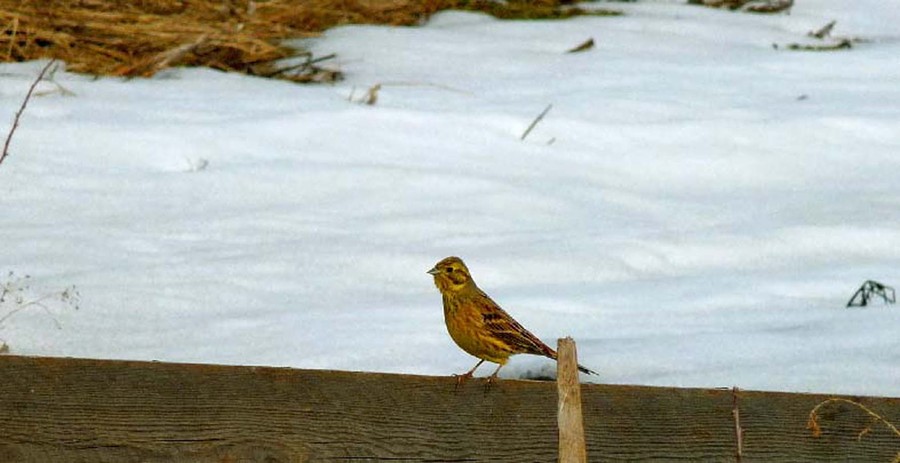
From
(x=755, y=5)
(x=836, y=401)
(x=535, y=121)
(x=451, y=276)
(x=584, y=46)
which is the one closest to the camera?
(x=836, y=401)

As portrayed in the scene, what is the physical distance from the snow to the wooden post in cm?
195

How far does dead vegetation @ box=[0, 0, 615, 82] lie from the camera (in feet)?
30.5

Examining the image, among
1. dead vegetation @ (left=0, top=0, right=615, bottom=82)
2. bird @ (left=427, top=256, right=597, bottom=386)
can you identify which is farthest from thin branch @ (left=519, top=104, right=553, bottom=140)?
bird @ (left=427, top=256, right=597, bottom=386)

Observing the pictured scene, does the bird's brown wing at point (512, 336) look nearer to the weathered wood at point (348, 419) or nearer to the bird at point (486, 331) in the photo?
the bird at point (486, 331)

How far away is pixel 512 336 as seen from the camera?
442 centimetres

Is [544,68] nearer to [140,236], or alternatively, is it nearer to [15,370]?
[140,236]

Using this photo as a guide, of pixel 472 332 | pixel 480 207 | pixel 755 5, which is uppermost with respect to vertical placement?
pixel 472 332

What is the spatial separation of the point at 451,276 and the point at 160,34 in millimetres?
5321

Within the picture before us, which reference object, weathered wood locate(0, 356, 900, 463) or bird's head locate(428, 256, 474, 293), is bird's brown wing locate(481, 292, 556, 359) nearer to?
bird's head locate(428, 256, 474, 293)

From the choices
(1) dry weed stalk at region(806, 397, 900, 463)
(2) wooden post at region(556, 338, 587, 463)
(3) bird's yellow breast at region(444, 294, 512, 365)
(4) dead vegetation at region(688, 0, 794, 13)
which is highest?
(2) wooden post at region(556, 338, 587, 463)

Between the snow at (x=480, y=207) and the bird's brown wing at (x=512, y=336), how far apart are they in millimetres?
683

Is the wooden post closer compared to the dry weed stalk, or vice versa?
the wooden post

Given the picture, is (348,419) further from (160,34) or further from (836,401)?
(160,34)

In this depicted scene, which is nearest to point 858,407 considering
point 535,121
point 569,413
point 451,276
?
point 569,413
